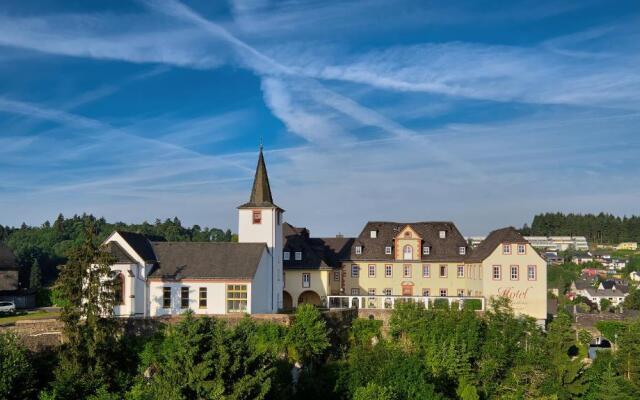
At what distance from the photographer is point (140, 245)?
38.0m

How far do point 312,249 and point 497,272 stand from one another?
42.5 ft

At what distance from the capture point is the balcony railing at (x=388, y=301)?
39.2 metres

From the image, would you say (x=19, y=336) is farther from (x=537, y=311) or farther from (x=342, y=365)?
(x=537, y=311)

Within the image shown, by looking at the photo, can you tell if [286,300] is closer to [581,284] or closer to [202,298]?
[202,298]

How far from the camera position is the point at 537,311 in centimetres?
4119

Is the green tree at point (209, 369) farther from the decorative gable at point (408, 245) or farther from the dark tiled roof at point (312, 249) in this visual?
the decorative gable at point (408, 245)

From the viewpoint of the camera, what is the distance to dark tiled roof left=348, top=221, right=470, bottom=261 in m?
47.3

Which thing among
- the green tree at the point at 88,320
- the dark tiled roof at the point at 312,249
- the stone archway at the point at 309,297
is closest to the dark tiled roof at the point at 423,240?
the dark tiled roof at the point at 312,249

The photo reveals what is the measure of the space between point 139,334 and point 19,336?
5565mm

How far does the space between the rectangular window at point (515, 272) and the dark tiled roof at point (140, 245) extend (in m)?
22.3

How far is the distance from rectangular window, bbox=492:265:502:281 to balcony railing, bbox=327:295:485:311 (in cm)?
225

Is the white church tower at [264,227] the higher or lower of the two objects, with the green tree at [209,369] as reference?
higher

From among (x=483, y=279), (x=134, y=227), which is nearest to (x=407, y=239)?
(x=483, y=279)

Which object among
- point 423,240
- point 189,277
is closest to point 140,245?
point 189,277
